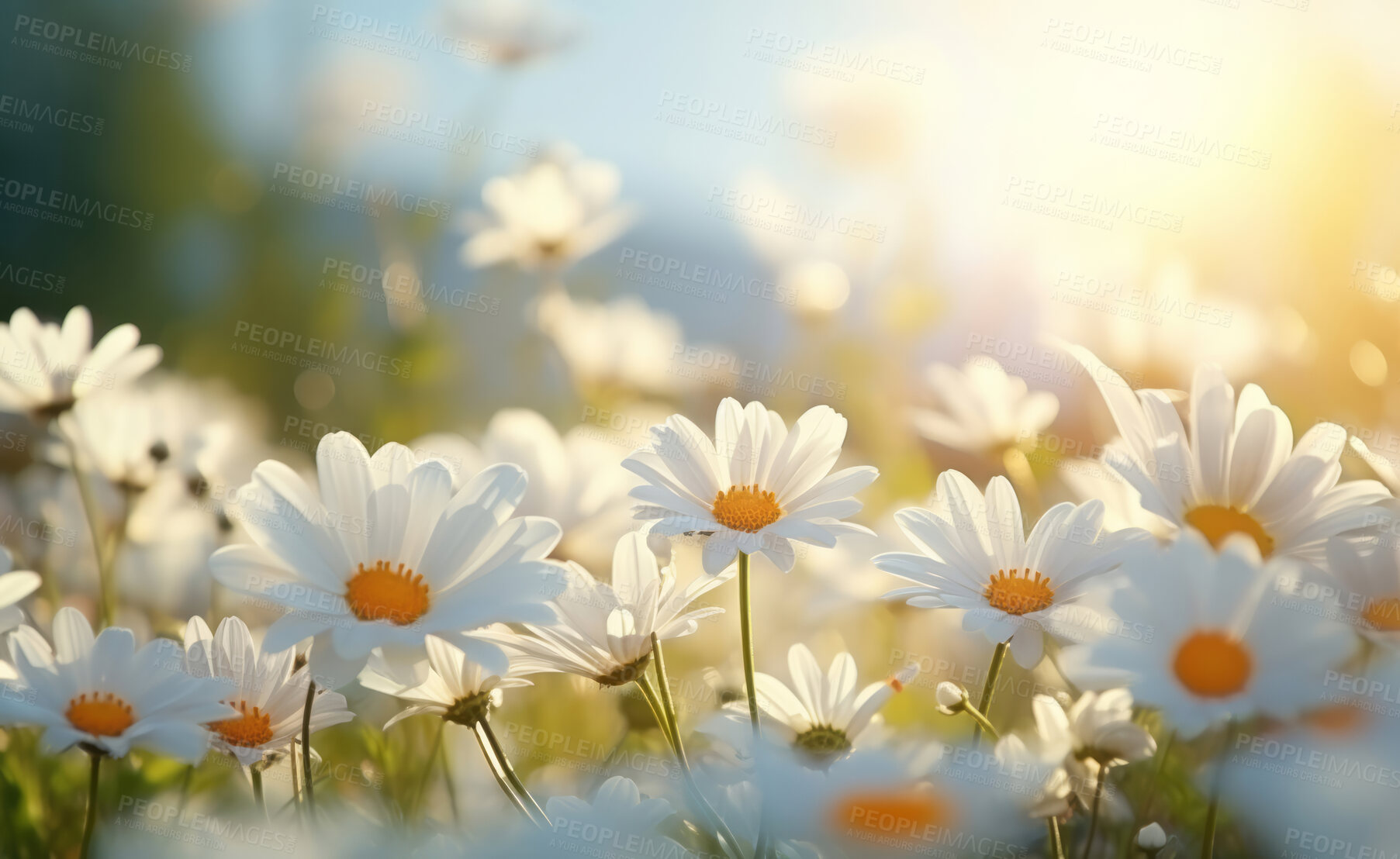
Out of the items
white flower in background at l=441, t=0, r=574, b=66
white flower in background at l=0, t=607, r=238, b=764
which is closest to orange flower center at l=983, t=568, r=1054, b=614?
white flower in background at l=0, t=607, r=238, b=764

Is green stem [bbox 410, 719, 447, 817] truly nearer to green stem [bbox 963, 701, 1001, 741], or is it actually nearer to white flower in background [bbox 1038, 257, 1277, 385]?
green stem [bbox 963, 701, 1001, 741]

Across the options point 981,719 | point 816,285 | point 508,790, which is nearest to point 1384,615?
point 981,719

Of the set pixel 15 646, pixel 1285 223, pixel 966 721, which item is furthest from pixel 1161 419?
pixel 1285 223

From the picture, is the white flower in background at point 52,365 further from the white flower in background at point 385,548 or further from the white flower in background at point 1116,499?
the white flower in background at point 1116,499

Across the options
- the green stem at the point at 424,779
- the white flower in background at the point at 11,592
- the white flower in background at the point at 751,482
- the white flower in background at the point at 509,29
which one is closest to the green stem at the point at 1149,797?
the white flower in background at the point at 751,482

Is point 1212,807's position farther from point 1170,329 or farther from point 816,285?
point 816,285
